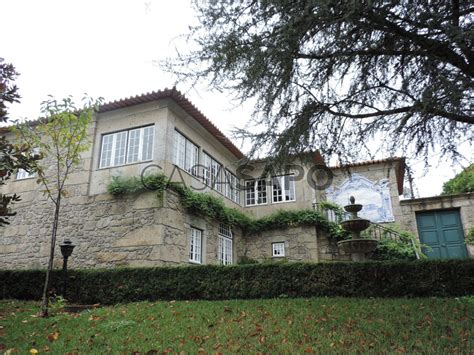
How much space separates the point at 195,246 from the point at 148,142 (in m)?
3.39

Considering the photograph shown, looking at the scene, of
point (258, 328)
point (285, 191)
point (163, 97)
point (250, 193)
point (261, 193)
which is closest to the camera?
point (258, 328)

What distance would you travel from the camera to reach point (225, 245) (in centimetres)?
1253

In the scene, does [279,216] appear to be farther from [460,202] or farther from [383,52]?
[383,52]

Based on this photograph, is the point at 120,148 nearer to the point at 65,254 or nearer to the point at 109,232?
the point at 109,232

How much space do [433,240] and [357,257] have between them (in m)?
5.28

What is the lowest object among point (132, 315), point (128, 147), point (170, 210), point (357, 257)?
point (132, 315)

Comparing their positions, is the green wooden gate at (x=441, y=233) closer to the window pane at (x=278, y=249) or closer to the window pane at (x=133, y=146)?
the window pane at (x=278, y=249)

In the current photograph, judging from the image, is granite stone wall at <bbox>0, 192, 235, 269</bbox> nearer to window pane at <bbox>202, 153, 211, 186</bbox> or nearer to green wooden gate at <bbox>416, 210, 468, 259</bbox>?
window pane at <bbox>202, 153, 211, 186</bbox>

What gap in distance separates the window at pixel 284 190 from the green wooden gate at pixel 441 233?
4972 mm

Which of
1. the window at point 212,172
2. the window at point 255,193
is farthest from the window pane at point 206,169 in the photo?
the window at point 255,193

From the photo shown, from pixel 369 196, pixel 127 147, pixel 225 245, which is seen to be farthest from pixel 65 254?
pixel 369 196

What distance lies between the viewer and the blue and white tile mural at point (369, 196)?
14062mm

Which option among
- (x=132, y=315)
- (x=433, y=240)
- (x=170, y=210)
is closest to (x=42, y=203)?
(x=170, y=210)

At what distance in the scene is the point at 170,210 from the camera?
9664mm
